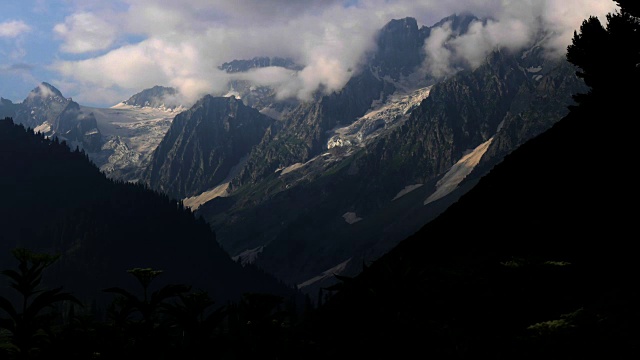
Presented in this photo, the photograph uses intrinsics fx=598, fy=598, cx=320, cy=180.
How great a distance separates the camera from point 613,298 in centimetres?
2630

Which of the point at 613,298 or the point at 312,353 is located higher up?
the point at 312,353

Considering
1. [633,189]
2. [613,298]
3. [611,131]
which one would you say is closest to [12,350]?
[613,298]

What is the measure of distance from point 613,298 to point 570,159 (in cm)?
2623

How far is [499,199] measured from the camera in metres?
51.1

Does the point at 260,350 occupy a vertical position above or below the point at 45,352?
below

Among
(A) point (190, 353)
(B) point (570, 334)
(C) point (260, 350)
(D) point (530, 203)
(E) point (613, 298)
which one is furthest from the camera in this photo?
(D) point (530, 203)

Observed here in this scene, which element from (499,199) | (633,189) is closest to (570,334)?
(633,189)

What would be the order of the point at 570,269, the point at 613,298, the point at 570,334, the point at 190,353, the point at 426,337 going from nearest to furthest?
the point at 190,353 < the point at 426,337 < the point at 570,334 < the point at 613,298 < the point at 570,269

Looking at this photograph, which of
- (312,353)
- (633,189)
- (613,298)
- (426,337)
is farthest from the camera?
(633,189)

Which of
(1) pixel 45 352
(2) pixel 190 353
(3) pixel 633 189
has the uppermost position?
(1) pixel 45 352

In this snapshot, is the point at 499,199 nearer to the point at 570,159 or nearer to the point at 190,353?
the point at 570,159

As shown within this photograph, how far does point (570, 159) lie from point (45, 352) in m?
45.8

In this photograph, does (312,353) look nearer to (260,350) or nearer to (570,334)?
(260,350)

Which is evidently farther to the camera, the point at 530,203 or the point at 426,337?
the point at 530,203
